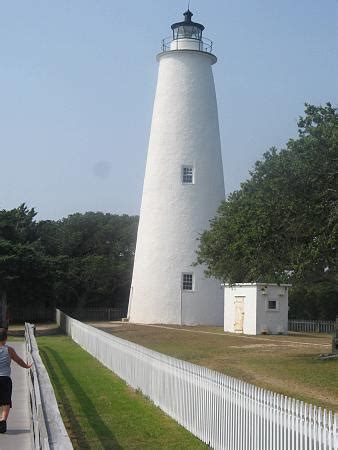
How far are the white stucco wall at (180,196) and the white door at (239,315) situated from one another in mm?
3752

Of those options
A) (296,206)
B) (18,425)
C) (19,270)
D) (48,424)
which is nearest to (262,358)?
(296,206)

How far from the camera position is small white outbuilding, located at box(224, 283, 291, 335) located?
108ft

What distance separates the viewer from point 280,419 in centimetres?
705

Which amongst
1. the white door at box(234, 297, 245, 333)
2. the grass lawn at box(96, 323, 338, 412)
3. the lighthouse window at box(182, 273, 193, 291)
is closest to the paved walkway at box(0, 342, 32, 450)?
the grass lawn at box(96, 323, 338, 412)

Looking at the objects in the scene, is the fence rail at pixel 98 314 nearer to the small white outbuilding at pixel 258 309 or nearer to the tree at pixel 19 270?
the tree at pixel 19 270

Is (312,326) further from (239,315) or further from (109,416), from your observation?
(109,416)

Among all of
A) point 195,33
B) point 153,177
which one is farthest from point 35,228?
point 195,33

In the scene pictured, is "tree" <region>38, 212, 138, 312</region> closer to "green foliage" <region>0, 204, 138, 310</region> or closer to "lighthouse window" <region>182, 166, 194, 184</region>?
"green foliage" <region>0, 204, 138, 310</region>

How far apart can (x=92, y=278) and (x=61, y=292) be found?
2.59m

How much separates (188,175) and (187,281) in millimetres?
5909

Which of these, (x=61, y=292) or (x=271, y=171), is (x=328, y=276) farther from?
(x=61, y=292)

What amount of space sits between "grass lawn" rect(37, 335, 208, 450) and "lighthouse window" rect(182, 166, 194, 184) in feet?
68.9

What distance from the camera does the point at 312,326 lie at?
125 ft

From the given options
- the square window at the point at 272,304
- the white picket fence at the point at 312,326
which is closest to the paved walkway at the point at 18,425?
the square window at the point at 272,304
